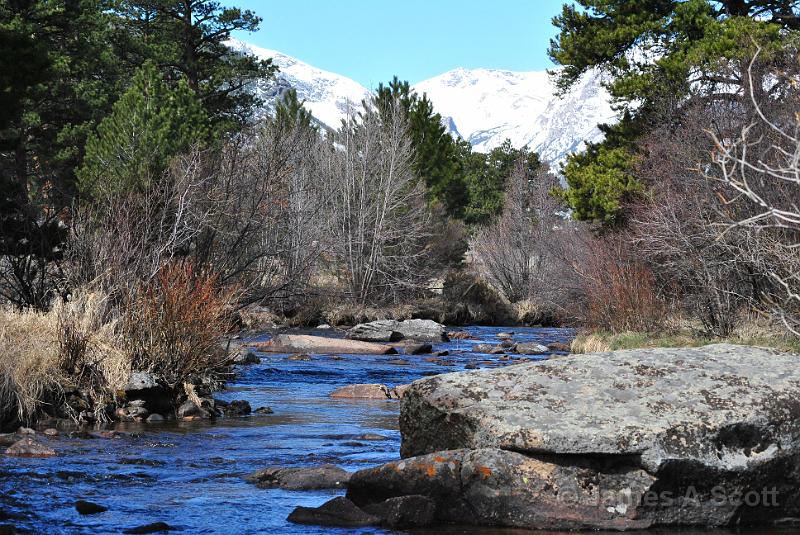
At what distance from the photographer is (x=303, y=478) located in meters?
8.21

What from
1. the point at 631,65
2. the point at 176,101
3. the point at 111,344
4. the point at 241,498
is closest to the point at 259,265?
the point at 176,101

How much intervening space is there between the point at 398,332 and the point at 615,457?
21535 millimetres

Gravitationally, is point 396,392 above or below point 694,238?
below

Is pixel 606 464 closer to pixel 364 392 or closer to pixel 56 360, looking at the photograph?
pixel 56 360

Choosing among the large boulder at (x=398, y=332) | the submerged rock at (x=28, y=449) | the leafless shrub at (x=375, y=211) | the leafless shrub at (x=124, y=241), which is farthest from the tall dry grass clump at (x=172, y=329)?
the leafless shrub at (x=375, y=211)

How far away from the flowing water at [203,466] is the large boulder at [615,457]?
0.46 meters

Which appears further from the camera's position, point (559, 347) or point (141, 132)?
point (141, 132)

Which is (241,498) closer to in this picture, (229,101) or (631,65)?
(631,65)

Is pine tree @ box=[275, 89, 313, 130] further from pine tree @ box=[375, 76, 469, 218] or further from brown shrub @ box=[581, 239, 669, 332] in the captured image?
brown shrub @ box=[581, 239, 669, 332]

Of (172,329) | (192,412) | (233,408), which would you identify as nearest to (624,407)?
(192,412)

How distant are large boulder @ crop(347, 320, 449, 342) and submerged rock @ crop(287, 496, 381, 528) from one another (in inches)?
811

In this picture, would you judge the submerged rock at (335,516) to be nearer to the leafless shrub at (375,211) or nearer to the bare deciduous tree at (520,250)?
the leafless shrub at (375,211)

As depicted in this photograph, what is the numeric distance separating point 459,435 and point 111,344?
630 cm

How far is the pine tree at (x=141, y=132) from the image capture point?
2916 centimetres
